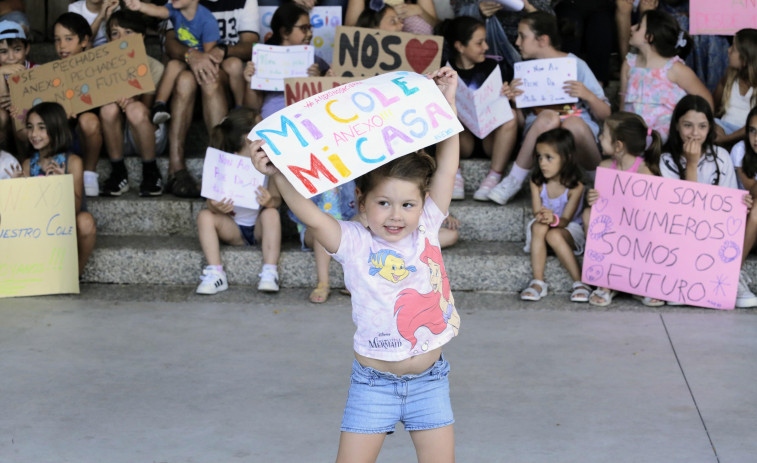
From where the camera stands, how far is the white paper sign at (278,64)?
18.7 ft

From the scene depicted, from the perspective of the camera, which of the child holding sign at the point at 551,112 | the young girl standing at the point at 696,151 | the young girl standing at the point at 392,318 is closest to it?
the young girl standing at the point at 392,318

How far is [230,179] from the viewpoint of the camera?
16.8ft

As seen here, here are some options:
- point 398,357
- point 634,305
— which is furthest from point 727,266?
point 398,357

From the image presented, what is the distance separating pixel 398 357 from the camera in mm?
2496

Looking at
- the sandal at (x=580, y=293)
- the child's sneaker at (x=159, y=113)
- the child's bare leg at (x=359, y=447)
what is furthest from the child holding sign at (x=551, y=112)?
the child's bare leg at (x=359, y=447)

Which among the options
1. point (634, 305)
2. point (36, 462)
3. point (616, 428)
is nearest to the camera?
point (36, 462)

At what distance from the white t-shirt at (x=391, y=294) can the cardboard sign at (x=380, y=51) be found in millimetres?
3195

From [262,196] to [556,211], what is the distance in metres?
1.58

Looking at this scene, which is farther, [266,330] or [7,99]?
[7,99]

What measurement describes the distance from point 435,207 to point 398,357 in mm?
→ 432

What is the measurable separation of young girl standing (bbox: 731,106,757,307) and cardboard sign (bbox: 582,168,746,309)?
15cm

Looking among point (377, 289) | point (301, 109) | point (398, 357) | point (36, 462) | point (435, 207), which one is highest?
point (301, 109)

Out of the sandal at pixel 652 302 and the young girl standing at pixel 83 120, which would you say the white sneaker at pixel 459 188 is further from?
the young girl standing at pixel 83 120

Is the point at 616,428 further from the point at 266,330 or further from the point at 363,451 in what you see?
the point at 266,330
